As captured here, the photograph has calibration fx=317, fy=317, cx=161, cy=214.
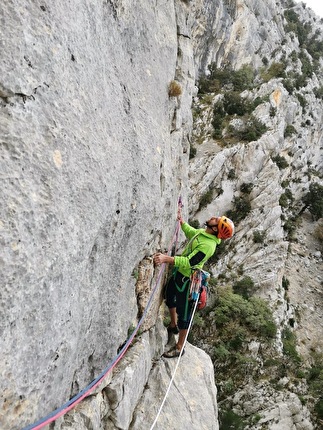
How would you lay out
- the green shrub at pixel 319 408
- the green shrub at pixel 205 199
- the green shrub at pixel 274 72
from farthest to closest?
Answer: 1. the green shrub at pixel 274 72
2. the green shrub at pixel 205 199
3. the green shrub at pixel 319 408

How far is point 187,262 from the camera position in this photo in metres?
5.47

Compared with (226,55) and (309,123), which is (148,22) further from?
(309,123)

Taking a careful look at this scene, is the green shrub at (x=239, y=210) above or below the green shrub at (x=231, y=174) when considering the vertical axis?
below

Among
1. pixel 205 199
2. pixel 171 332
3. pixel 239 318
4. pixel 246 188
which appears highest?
pixel 171 332

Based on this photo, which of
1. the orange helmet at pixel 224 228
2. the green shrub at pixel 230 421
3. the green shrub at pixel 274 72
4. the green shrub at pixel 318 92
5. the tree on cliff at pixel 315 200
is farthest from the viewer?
the green shrub at pixel 318 92

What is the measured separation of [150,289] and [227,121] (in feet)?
84.9

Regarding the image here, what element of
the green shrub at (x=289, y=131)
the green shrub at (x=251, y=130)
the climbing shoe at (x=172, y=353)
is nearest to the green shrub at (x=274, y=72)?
the green shrub at (x=289, y=131)

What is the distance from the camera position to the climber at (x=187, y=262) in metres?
5.54

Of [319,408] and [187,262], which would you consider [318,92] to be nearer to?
[319,408]

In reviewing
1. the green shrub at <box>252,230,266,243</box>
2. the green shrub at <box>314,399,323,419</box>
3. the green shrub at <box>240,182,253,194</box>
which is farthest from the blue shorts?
the green shrub at <box>240,182,253,194</box>

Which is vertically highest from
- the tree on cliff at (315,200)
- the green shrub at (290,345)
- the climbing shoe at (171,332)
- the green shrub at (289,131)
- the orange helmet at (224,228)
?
the green shrub at (289,131)

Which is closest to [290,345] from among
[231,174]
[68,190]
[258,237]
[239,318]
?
[239,318]

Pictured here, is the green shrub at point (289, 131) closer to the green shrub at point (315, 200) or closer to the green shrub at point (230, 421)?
the green shrub at point (315, 200)

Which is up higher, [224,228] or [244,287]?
[224,228]
